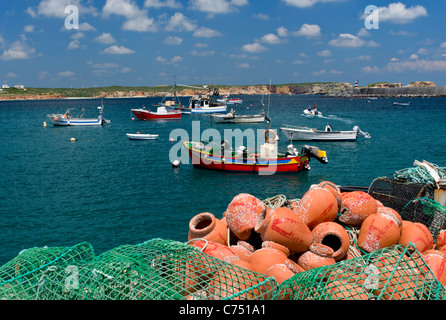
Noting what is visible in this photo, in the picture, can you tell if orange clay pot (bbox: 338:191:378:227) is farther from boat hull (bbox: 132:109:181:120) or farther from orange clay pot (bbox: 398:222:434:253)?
boat hull (bbox: 132:109:181:120)

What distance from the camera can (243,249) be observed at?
573 centimetres

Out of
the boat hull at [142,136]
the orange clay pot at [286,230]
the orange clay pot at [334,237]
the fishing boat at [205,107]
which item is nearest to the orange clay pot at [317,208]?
the orange clay pot at [334,237]

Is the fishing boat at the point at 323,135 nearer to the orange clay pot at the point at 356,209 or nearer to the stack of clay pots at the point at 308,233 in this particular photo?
the orange clay pot at the point at 356,209

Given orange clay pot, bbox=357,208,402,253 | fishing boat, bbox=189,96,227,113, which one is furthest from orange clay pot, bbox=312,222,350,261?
fishing boat, bbox=189,96,227,113

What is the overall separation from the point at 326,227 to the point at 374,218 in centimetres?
91

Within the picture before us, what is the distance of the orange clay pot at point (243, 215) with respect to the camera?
602 cm

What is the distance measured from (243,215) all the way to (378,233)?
89.4 inches

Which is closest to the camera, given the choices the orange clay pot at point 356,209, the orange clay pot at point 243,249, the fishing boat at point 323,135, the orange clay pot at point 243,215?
the orange clay pot at point 243,249

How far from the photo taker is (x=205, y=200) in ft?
58.5

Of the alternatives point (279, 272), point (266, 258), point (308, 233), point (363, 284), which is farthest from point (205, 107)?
point (363, 284)

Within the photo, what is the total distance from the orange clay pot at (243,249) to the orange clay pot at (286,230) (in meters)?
0.38

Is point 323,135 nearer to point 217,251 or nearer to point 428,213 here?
point 428,213

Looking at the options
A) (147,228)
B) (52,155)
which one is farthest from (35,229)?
(52,155)
